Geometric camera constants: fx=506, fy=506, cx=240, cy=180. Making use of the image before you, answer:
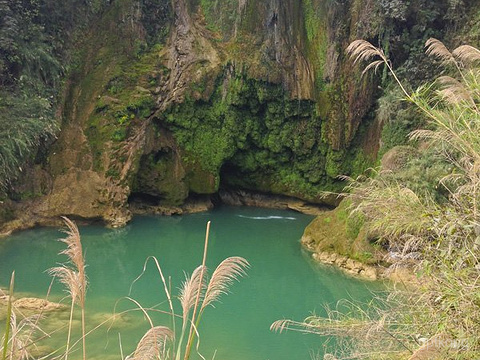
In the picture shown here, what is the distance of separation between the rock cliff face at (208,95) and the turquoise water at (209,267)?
144 centimetres

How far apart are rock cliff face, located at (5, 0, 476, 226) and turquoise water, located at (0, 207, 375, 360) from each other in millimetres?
1443

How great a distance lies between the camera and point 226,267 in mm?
1827

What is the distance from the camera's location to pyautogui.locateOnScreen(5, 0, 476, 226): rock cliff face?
1251cm

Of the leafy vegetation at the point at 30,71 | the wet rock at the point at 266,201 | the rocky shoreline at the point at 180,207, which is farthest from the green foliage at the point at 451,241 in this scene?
the wet rock at the point at 266,201

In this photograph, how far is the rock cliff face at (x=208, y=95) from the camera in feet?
41.0

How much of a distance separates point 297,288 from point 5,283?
15.1 ft

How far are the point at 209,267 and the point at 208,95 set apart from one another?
17.5 feet

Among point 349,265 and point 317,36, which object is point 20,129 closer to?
point 349,265

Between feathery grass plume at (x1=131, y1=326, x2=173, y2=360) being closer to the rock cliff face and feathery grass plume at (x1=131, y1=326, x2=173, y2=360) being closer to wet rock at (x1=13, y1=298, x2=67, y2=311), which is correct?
wet rock at (x1=13, y1=298, x2=67, y2=311)

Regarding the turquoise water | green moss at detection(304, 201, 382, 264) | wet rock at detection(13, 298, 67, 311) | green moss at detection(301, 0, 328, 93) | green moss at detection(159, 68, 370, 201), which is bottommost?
the turquoise water

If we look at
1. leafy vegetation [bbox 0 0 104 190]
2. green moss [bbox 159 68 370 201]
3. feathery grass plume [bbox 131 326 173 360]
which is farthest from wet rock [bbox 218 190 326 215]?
feathery grass plume [bbox 131 326 173 360]

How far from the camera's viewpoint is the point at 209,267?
9.38 metres

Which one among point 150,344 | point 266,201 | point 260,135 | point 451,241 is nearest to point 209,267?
point 260,135

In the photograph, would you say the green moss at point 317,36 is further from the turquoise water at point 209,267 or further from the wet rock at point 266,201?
the turquoise water at point 209,267
